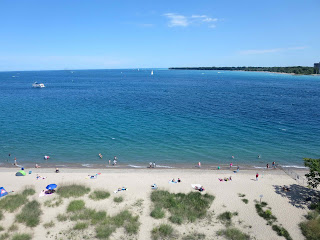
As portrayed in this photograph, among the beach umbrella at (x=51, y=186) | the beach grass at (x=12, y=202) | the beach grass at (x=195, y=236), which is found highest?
the beach umbrella at (x=51, y=186)

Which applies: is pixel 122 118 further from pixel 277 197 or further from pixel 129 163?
pixel 277 197

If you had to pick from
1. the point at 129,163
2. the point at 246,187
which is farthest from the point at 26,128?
the point at 246,187

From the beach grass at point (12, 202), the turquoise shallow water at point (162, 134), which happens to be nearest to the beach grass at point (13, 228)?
the beach grass at point (12, 202)

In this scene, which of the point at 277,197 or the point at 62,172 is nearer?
the point at 277,197

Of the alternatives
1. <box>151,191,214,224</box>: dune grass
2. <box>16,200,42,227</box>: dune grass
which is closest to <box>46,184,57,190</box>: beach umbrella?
<box>16,200,42,227</box>: dune grass

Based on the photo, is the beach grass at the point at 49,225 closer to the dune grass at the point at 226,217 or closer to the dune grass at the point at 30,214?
the dune grass at the point at 30,214

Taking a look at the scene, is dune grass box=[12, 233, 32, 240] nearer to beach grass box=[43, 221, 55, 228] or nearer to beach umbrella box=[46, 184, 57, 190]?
beach grass box=[43, 221, 55, 228]
